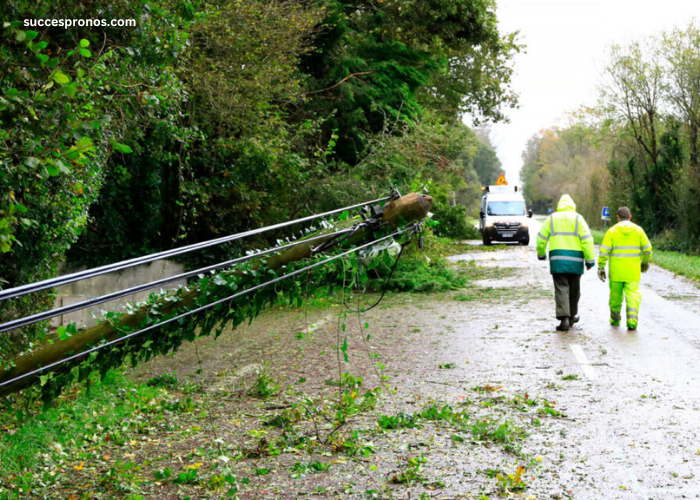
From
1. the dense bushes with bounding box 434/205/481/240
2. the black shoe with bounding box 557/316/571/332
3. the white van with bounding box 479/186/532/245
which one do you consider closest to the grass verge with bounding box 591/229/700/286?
the white van with bounding box 479/186/532/245

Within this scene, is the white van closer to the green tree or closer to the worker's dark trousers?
the worker's dark trousers

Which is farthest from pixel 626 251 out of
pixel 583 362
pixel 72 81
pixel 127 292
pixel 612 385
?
pixel 127 292

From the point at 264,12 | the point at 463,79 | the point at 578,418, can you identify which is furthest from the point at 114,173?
the point at 463,79

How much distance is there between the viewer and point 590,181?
175 ft

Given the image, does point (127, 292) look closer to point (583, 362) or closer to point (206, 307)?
point (206, 307)

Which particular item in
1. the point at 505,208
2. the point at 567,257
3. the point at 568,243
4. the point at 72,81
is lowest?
the point at 567,257

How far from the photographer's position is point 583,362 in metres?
8.94

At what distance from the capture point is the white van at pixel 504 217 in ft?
114

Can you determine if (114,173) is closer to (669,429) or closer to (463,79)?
(669,429)

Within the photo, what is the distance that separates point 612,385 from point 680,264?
670 inches

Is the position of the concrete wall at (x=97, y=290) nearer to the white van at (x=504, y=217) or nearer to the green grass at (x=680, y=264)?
the green grass at (x=680, y=264)

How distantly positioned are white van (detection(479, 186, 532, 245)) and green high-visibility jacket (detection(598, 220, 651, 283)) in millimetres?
21941

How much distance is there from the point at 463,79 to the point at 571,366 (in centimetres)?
2848

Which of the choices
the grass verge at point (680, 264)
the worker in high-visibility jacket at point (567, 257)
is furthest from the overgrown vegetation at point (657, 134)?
the worker in high-visibility jacket at point (567, 257)
